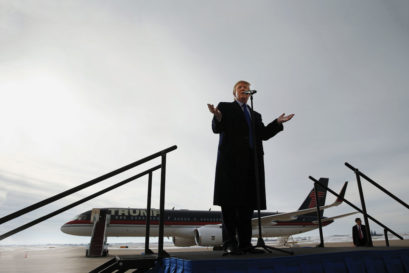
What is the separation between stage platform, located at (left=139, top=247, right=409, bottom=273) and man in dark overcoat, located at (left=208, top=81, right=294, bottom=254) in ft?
2.29

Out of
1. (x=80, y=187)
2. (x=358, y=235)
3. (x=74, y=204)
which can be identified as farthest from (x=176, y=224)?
(x=80, y=187)

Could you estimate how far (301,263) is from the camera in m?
1.80

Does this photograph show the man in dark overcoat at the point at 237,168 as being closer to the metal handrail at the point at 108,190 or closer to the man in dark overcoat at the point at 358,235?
the metal handrail at the point at 108,190

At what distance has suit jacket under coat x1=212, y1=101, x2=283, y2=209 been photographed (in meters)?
2.70

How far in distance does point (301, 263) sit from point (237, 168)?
121cm

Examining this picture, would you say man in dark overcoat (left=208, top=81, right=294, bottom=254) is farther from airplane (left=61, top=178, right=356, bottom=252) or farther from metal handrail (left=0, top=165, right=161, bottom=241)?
airplane (left=61, top=178, right=356, bottom=252)

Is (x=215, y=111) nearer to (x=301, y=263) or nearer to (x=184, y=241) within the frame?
(x=301, y=263)

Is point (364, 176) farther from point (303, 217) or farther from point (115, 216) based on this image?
point (303, 217)

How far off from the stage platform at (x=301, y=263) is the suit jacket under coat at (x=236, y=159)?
816 mm

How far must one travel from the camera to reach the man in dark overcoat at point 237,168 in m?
2.68

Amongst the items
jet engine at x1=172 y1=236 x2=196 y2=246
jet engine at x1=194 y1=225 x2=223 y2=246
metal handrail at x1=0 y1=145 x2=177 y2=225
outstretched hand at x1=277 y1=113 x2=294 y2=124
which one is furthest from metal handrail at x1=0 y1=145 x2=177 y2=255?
jet engine at x1=172 y1=236 x2=196 y2=246

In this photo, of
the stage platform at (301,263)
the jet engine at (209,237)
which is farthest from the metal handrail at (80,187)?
the jet engine at (209,237)

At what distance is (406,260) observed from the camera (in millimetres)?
2230

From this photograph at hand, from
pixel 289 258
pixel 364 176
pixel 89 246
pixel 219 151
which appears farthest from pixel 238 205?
pixel 89 246
